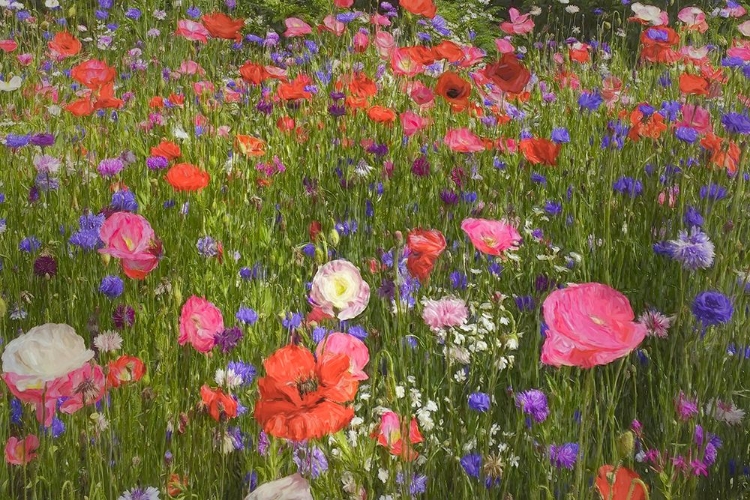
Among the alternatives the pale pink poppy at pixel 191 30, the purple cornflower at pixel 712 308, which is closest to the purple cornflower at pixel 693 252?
the purple cornflower at pixel 712 308

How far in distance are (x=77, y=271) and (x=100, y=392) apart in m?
0.89

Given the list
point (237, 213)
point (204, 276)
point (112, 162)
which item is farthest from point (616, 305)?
point (112, 162)

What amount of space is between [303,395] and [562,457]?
0.54 m

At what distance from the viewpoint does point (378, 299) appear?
5.96 feet

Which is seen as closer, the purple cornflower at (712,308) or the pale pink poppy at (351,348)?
the pale pink poppy at (351,348)

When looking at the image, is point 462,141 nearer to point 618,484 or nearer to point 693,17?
point 618,484

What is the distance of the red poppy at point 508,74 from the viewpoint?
2133mm

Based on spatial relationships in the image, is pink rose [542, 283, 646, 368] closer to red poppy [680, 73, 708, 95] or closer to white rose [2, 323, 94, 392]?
white rose [2, 323, 94, 392]

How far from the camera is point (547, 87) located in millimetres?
→ 3986

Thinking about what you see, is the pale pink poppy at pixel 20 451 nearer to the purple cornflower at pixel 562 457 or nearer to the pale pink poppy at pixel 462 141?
the purple cornflower at pixel 562 457

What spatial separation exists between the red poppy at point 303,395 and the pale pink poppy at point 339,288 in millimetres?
199

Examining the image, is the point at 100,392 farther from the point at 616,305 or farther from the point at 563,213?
the point at 563,213

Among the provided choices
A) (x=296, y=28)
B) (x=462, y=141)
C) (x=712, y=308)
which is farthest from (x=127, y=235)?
(x=296, y=28)

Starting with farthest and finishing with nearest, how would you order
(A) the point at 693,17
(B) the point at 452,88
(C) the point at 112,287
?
1. (A) the point at 693,17
2. (B) the point at 452,88
3. (C) the point at 112,287
